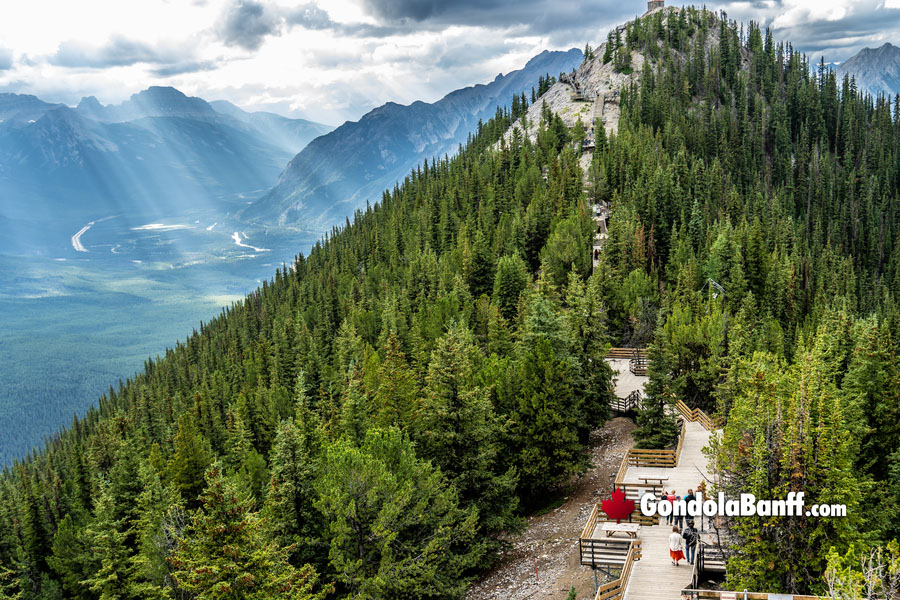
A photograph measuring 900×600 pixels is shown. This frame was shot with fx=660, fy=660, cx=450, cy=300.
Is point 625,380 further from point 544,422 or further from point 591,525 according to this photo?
point 591,525

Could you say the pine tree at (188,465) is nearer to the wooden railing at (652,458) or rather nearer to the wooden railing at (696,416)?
the wooden railing at (652,458)

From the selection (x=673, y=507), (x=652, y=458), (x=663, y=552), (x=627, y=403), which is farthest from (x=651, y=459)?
(x=627, y=403)

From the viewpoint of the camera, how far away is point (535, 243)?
10862 cm

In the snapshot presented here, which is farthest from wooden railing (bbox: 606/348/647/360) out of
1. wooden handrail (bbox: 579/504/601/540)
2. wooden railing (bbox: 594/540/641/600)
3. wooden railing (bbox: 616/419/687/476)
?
wooden railing (bbox: 594/540/641/600)

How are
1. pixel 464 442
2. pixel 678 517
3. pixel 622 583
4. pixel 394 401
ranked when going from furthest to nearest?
pixel 394 401 → pixel 464 442 → pixel 678 517 → pixel 622 583

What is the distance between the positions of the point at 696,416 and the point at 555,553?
51.4ft

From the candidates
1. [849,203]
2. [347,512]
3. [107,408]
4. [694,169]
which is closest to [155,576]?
[347,512]

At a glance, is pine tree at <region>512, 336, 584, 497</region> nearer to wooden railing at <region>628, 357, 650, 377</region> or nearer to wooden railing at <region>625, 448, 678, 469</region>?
wooden railing at <region>625, 448, 678, 469</region>

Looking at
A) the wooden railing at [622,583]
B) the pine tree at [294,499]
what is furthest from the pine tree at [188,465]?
the wooden railing at [622,583]

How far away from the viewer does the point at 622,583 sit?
93.8 feet

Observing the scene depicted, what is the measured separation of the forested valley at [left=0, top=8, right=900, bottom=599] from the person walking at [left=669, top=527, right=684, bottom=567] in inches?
84.8

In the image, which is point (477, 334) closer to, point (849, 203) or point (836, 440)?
point (836, 440)

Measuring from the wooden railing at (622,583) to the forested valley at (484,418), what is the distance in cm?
420

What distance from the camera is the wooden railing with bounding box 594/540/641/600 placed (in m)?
28.2
